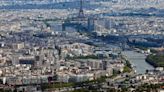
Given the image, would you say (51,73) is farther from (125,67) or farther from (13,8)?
(13,8)

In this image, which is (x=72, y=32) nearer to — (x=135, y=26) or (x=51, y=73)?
(x=135, y=26)

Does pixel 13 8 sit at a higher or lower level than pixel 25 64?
lower

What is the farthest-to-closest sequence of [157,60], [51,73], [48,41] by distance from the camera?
[48,41]
[157,60]
[51,73]

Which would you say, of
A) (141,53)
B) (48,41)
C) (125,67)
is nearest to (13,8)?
(48,41)

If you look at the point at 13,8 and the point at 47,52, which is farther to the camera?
the point at 13,8

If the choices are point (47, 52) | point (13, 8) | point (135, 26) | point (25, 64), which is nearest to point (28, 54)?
point (47, 52)

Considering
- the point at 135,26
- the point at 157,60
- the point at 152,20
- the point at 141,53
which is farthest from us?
the point at 152,20
